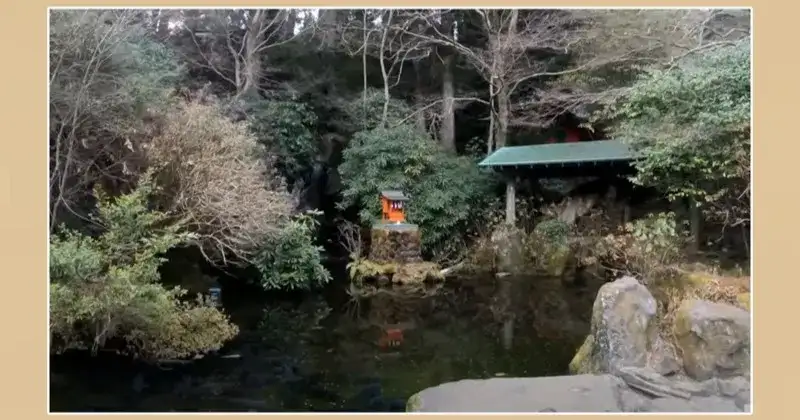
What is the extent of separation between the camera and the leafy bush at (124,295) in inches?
238

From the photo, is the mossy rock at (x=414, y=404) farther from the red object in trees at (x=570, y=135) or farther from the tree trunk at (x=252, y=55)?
the red object in trees at (x=570, y=135)

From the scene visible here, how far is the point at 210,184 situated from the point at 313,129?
6358 millimetres

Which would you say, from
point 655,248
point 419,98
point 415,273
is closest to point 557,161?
point 415,273

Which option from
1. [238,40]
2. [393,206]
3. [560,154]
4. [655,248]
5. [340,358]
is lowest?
[340,358]

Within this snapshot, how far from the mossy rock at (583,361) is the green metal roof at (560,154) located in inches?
226

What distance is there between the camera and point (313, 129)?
14.3 meters

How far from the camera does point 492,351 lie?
287 inches

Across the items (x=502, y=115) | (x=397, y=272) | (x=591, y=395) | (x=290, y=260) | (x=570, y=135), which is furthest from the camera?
(x=570, y=135)

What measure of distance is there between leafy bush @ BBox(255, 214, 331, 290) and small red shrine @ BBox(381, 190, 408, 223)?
258 centimetres

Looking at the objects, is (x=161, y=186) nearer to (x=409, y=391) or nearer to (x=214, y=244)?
(x=214, y=244)

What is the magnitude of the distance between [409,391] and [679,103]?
5.54 m

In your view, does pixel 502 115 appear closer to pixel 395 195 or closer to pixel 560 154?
pixel 560 154
